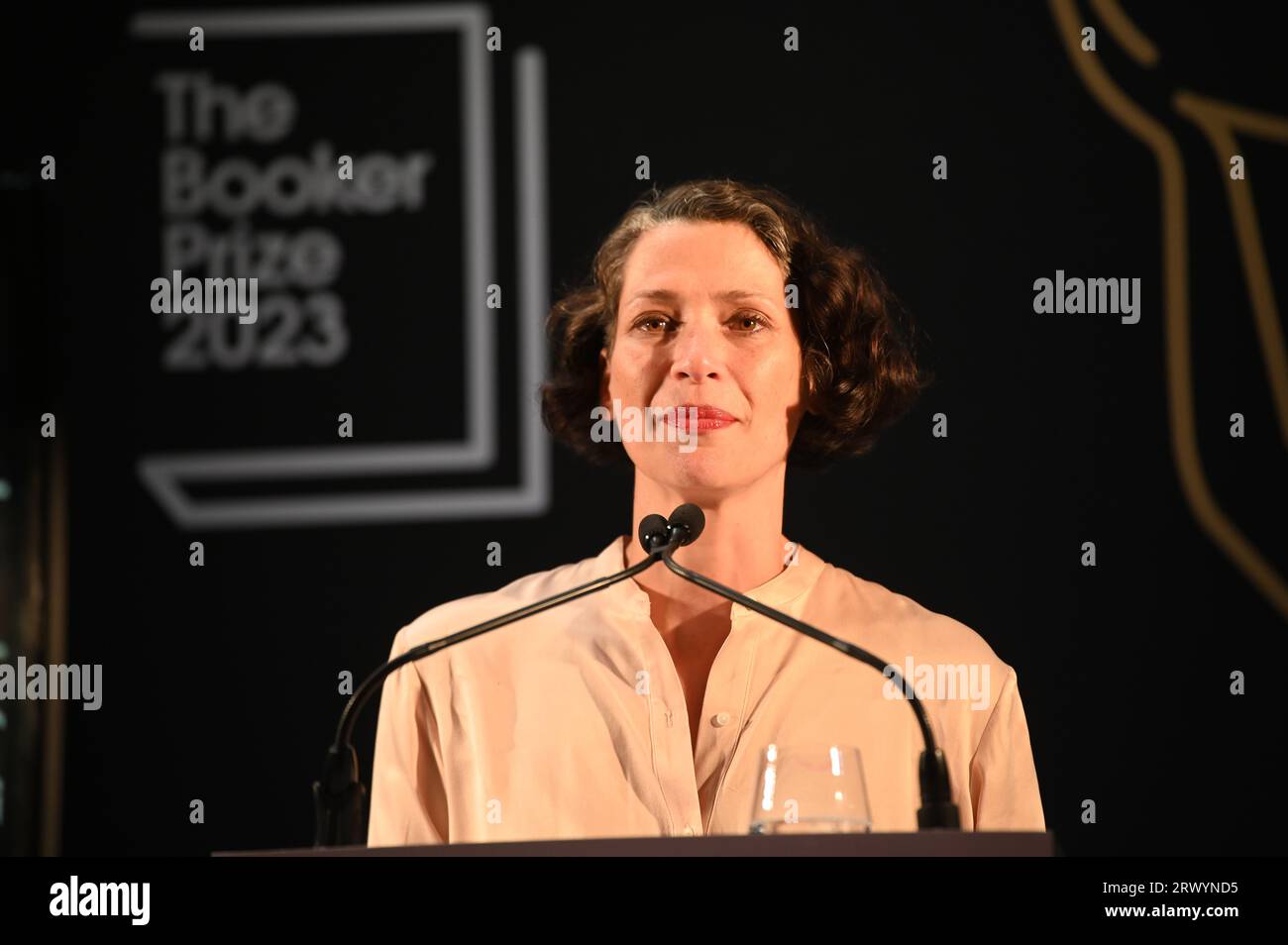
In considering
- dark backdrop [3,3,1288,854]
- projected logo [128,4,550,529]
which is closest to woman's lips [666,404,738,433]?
dark backdrop [3,3,1288,854]

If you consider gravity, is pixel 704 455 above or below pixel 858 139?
below

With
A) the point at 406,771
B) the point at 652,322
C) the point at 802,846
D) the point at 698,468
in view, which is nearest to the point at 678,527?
the point at 698,468

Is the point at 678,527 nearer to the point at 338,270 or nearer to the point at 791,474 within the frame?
the point at 791,474

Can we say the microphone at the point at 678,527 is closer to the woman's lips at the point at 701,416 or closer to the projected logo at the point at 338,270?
the woman's lips at the point at 701,416

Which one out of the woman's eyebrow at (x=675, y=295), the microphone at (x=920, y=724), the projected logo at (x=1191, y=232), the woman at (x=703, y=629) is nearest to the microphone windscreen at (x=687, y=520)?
the microphone at (x=920, y=724)

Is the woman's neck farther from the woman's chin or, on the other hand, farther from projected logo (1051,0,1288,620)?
projected logo (1051,0,1288,620)

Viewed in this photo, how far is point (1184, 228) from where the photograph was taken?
10.9 feet

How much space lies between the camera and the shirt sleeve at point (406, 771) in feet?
9.70
